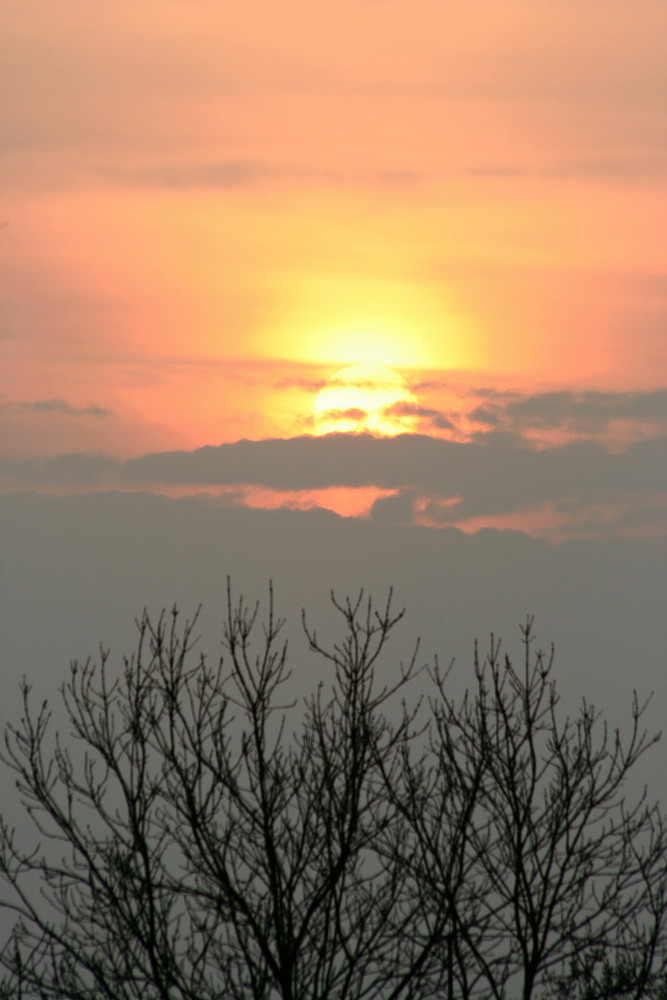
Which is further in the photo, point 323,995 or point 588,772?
point 588,772

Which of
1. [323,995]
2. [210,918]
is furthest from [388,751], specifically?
[210,918]

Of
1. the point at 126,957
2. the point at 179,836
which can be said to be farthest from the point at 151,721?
the point at 126,957

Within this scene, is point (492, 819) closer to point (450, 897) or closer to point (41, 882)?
point (450, 897)

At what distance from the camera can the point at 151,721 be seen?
410 inches

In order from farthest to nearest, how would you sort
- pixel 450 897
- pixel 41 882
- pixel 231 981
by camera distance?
A: 1. pixel 41 882
2. pixel 231 981
3. pixel 450 897

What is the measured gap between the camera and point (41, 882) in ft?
38.9

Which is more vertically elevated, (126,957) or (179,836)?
(179,836)

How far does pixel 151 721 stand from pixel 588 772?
14.8 ft

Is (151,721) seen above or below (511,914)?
above

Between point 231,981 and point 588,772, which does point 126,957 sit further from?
point 588,772

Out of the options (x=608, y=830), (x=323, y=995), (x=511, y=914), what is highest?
(x=608, y=830)

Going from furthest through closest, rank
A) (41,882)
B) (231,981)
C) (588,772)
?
(41,882) < (588,772) < (231,981)

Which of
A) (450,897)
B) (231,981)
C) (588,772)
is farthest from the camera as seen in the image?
(588,772)

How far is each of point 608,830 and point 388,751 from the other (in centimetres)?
281
